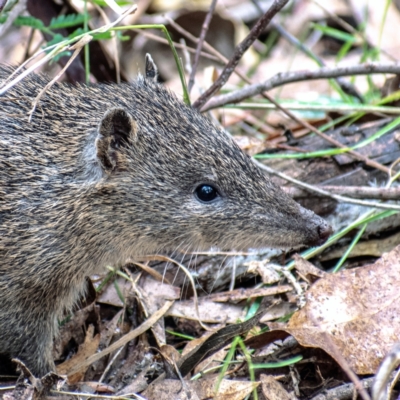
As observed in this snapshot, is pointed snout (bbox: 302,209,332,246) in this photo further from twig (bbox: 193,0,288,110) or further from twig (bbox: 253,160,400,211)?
twig (bbox: 193,0,288,110)

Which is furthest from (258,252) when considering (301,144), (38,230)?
(38,230)

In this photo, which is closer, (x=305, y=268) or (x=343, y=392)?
(x=343, y=392)

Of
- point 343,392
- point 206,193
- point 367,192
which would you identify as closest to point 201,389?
point 343,392

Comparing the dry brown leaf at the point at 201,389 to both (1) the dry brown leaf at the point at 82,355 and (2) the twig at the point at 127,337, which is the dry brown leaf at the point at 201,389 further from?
(1) the dry brown leaf at the point at 82,355

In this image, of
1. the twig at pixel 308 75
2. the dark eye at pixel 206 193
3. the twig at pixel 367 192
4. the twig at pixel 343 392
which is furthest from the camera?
the twig at pixel 308 75

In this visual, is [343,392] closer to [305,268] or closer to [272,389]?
[272,389]

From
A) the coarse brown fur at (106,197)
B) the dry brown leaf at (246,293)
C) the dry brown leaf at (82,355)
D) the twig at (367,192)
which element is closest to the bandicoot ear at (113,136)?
the coarse brown fur at (106,197)
